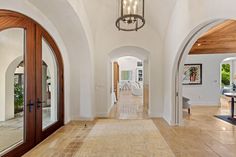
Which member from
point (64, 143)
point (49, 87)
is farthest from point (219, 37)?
point (64, 143)

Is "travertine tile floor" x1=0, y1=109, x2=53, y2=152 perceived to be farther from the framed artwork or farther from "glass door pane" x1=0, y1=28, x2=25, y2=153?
the framed artwork

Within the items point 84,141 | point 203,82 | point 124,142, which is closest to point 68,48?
point 84,141

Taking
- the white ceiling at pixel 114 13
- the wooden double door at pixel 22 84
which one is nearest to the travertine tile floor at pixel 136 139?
the wooden double door at pixel 22 84

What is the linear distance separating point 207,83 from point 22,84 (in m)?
9.17

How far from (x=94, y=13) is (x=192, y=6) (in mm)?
3124

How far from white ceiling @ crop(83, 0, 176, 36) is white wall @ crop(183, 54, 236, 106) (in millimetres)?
4478

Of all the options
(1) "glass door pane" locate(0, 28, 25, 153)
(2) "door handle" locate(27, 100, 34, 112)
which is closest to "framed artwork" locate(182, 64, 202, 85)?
(2) "door handle" locate(27, 100, 34, 112)

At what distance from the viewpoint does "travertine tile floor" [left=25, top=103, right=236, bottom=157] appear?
335 cm

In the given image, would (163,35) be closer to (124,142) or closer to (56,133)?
(124,142)

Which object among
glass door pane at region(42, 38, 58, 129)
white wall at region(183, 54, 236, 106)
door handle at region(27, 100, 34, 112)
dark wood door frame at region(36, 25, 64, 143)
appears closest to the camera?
door handle at region(27, 100, 34, 112)

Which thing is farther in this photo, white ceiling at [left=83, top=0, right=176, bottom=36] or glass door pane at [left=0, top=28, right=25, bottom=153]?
white ceiling at [left=83, top=0, right=176, bottom=36]

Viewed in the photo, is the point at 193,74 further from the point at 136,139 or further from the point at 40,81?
the point at 40,81

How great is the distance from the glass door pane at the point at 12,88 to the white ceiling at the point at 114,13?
7.98 ft

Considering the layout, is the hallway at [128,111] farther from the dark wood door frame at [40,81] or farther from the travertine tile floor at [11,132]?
the travertine tile floor at [11,132]
